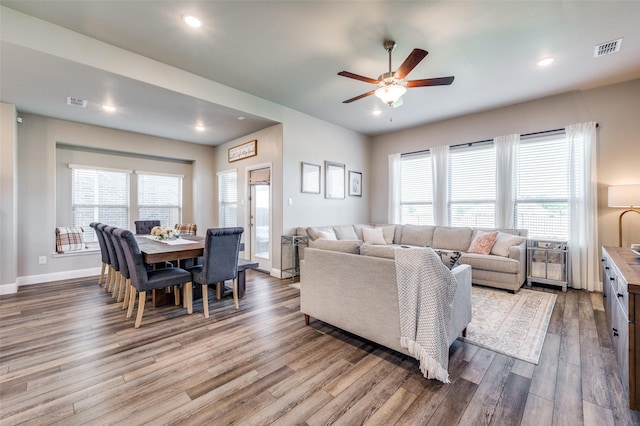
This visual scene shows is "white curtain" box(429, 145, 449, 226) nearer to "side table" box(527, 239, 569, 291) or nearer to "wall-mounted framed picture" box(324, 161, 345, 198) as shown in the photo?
"side table" box(527, 239, 569, 291)

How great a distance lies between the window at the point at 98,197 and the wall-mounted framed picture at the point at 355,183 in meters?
4.73

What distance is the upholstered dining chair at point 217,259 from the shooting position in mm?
3010

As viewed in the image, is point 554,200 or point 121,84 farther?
point 554,200

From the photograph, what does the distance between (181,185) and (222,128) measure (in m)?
2.21

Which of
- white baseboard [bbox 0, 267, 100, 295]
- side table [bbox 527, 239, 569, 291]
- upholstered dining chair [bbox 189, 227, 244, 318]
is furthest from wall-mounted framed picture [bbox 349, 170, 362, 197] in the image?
white baseboard [bbox 0, 267, 100, 295]

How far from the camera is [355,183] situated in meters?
6.21

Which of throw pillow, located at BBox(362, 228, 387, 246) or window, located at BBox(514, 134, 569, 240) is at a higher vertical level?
window, located at BBox(514, 134, 569, 240)

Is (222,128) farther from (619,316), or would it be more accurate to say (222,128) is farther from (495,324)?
(619,316)

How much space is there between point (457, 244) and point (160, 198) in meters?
6.31

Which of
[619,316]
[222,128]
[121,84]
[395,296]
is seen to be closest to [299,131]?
[222,128]

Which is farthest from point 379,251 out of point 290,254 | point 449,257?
point 290,254

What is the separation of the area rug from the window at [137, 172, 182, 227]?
6253mm

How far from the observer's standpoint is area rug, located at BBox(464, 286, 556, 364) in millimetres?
2400

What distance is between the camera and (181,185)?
6.49 meters
